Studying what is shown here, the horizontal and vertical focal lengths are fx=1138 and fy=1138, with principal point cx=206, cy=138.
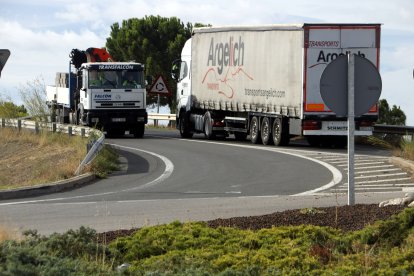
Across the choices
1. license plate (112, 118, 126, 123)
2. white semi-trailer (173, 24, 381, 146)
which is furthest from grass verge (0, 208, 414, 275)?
license plate (112, 118, 126, 123)

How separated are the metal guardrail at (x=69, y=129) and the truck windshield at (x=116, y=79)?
9.34 ft

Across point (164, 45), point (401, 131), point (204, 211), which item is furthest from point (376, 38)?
point (164, 45)

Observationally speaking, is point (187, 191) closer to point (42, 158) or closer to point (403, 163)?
point (403, 163)

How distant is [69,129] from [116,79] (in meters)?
5.36

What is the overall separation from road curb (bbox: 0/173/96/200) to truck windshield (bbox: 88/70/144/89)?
16.0 m

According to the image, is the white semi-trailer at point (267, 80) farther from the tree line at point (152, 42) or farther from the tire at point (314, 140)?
the tree line at point (152, 42)

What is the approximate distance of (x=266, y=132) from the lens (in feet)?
121

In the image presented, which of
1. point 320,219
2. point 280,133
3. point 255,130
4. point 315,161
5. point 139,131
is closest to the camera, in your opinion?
point 320,219

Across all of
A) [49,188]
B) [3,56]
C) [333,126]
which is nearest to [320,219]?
[3,56]

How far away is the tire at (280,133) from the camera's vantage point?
35.4 metres

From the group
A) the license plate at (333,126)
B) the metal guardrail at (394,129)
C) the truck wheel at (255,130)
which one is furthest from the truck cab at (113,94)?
the license plate at (333,126)

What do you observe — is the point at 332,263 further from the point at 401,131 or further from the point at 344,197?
the point at 401,131

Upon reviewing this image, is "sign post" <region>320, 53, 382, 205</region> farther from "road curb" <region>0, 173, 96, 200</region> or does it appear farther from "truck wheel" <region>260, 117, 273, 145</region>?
"truck wheel" <region>260, 117, 273, 145</region>

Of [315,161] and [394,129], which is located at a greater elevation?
[394,129]
